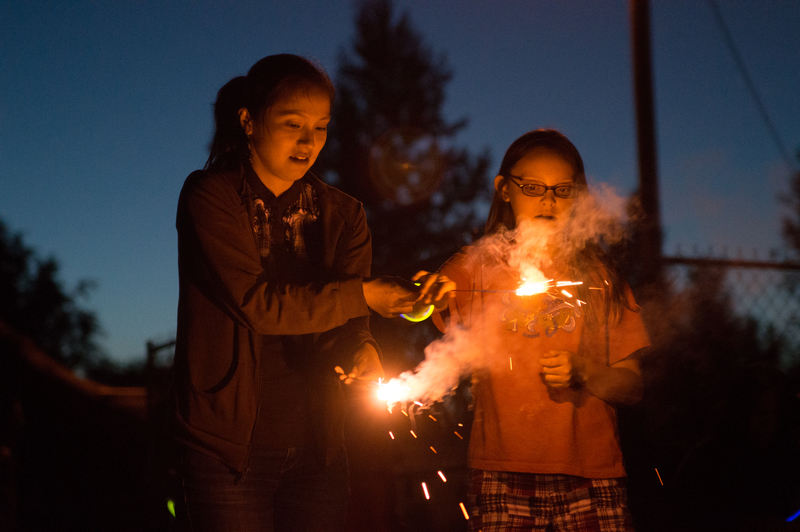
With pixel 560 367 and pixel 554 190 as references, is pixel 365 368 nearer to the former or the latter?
pixel 560 367

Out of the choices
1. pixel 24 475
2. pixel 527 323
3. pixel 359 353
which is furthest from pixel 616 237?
pixel 24 475

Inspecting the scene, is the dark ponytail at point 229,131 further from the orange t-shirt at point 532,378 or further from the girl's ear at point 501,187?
the girl's ear at point 501,187

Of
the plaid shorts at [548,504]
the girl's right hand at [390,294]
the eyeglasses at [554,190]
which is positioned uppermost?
the eyeglasses at [554,190]

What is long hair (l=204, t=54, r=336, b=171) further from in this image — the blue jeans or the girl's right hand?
the blue jeans

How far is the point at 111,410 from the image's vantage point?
6.18 ft

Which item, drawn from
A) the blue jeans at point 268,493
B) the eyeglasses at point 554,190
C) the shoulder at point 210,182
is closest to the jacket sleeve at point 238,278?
the shoulder at point 210,182

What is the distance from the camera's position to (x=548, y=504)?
2.62 m

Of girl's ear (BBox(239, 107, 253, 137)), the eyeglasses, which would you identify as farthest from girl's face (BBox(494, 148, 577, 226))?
girl's ear (BBox(239, 107, 253, 137))

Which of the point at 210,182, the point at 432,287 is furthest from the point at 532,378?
the point at 210,182

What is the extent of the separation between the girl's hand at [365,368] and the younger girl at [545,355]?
36 cm

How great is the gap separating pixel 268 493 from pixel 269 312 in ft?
2.13

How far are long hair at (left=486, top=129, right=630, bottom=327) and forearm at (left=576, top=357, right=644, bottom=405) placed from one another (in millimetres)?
277

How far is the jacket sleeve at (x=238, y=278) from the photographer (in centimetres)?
219

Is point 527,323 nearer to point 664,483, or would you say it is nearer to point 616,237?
point 616,237
